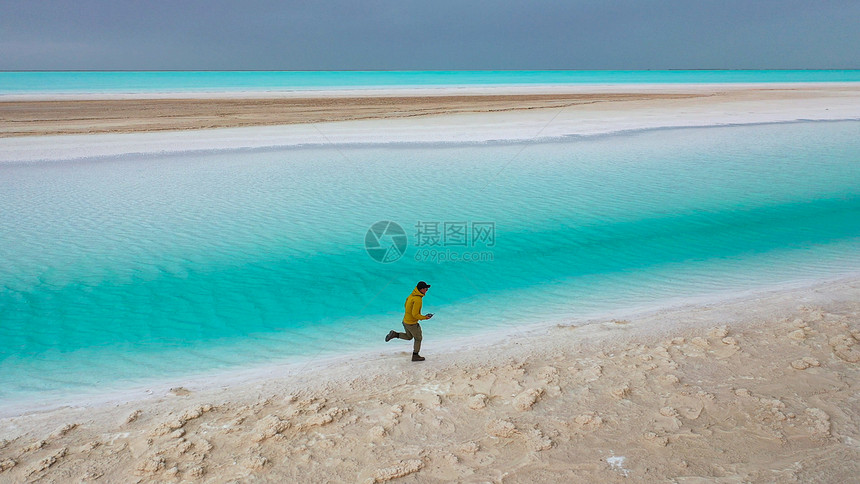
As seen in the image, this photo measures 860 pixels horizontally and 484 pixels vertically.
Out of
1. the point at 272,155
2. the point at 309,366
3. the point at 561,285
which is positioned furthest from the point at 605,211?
the point at 272,155

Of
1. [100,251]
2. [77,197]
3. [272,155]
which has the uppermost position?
[272,155]

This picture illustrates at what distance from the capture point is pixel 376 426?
4.64 meters

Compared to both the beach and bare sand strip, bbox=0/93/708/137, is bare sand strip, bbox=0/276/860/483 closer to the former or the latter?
the beach

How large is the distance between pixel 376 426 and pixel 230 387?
170cm

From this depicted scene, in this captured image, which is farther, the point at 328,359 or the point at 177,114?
the point at 177,114

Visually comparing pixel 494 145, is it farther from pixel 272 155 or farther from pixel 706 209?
pixel 706 209

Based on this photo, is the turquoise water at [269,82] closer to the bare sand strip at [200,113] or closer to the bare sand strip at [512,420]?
the bare sand strip at [200,113]

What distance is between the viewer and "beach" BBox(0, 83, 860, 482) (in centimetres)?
412

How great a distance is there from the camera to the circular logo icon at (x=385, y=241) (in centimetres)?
992

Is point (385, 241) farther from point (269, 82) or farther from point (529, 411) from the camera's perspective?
point (269, 82)

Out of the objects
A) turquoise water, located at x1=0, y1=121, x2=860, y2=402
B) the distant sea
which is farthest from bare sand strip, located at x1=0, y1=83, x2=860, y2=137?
the distant sea

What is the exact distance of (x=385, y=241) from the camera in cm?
1056

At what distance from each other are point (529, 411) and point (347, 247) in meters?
6.04

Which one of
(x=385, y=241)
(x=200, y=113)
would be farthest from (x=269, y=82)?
(x=385, y=241)
